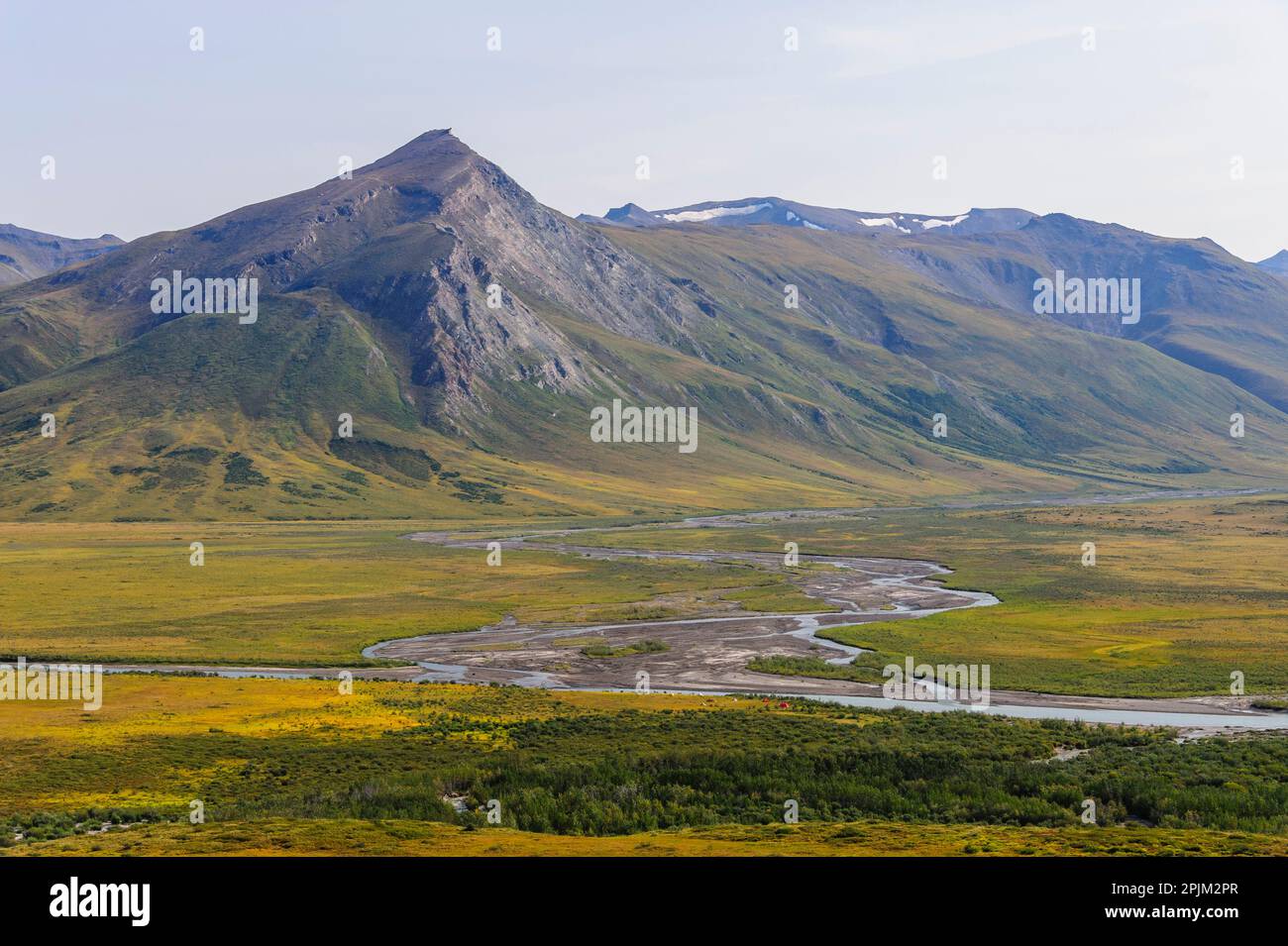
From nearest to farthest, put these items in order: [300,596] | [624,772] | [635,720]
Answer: [624,772] < [635,720] < [300,596]

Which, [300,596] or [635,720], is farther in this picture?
[300,596]

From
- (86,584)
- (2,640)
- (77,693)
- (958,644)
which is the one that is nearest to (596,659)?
(958,644)

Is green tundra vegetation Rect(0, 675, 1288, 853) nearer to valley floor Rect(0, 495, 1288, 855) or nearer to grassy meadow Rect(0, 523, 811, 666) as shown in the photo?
valley floor Rect(0, 495, 1288, 855)

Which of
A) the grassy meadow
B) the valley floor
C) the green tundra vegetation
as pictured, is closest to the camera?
the valley floor

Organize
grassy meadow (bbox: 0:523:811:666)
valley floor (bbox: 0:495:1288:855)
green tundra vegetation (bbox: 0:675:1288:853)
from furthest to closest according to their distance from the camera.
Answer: grassy meadow (bbox: 0:523:811:666) → green tundra vegetation (bbox: 0:675:1288:853) → valley floor (bbox: 0:495:1288:855)

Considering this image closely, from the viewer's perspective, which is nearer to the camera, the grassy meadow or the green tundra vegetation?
the green tundra vegetation

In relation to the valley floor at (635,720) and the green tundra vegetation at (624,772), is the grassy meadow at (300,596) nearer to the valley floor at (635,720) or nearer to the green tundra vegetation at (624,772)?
the valley floor at (635,720)

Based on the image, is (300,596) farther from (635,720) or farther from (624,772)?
(624,772)

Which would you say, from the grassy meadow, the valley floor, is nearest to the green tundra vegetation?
the valley floor

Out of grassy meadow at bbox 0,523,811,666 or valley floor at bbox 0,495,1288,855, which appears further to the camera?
grassy meadow at bbox 0,523,811,666

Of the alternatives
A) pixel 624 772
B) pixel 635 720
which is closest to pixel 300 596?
pixel 635 720
